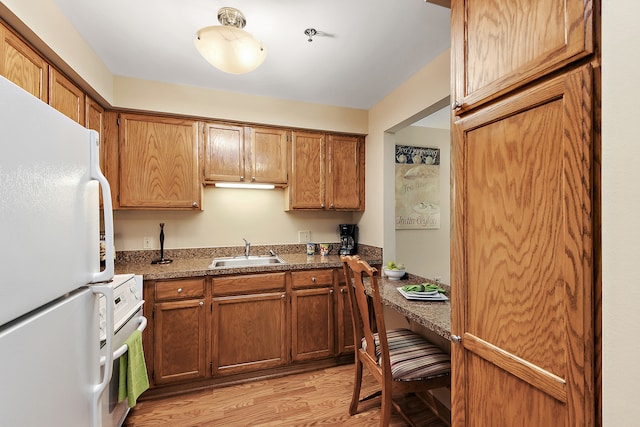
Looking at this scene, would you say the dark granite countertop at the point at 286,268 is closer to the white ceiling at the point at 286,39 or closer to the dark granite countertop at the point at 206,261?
the dark granite countertop at the point at 206,261

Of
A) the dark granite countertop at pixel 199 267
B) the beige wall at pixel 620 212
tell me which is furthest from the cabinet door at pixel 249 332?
the beige wall at pixel 620 212

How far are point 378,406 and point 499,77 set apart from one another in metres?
2.11

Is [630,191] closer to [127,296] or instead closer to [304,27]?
[304,27]

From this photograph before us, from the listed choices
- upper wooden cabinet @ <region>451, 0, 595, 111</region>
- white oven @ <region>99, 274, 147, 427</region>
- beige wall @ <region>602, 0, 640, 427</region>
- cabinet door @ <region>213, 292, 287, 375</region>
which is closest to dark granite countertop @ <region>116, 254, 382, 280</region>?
cabinet door @ <region>213, 292, 287, 375</region>

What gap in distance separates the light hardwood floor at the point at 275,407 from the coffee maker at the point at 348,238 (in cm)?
122

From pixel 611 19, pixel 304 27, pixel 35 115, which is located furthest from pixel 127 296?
pixel 611 19

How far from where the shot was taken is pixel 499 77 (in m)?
0.88

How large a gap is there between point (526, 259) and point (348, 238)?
235 cm

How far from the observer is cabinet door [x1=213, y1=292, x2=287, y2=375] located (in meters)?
2.30

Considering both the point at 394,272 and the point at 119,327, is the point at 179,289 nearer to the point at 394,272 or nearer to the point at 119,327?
the point at 119,327

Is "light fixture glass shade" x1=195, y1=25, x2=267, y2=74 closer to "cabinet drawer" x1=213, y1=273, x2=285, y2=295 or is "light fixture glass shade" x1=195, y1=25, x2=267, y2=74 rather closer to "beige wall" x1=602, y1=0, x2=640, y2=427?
"beige wall" x1=602, y1=0, x2=640, y2=427

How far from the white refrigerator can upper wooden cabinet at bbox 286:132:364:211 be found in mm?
1982

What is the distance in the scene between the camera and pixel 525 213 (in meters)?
0.81

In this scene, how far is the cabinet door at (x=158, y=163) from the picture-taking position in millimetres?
2387
